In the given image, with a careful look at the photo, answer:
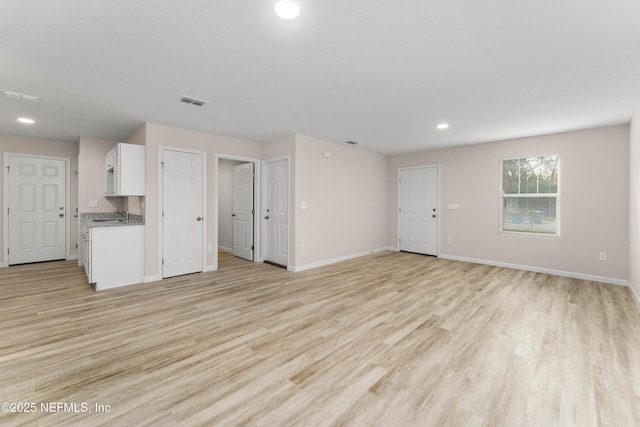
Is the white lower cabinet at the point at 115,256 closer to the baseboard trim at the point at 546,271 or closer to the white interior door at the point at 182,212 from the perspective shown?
the white interior door at the point at 182,212

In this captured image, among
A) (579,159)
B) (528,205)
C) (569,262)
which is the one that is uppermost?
(579,159)

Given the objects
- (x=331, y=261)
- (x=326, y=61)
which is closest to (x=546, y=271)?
(x=331, y=261)

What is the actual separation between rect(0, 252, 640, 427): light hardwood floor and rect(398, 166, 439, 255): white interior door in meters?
2.48

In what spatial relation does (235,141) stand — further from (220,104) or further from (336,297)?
(336,297)

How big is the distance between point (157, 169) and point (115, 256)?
4.67 feet

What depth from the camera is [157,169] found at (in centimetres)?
433

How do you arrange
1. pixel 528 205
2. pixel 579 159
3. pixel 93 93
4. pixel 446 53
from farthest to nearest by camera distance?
pixel 528 205 < pixel 579 159 < pixel 93 93 < pixel 446 53

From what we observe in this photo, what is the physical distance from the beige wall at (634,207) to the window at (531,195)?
35.9 inches

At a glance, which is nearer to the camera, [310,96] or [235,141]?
[310,96]

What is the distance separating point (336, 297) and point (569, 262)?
420 centimetres

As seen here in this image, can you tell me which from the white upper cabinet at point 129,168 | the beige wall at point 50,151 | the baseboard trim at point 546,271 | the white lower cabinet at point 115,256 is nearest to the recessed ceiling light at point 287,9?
the white upper cabinet at point 129,168

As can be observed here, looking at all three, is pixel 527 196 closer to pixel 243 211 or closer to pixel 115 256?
pixel 243 211

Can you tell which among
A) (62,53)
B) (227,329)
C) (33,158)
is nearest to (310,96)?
(62,53)

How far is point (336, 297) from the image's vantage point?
3.61 metres
